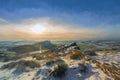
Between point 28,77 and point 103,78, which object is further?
point 28,77

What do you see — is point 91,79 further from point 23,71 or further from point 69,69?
point 23,71

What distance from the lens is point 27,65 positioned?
22172 mm

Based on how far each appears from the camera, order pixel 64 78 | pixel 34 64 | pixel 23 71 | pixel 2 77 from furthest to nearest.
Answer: pixel 34 64, pixel 23 71, pixel 2 77, pixel 64 78

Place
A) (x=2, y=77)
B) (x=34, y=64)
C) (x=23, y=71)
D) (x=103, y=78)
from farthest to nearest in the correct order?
(x=34, y=64)
(x=23, y=71)
(x=2, y=77)
(x=103, y=78)

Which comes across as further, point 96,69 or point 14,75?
point 14,75

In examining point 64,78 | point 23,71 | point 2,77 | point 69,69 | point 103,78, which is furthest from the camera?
point 23,71

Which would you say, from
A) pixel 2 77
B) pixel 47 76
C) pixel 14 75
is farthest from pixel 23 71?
pixel 47 76

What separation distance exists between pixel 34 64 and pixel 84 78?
907 cm

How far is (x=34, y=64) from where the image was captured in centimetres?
2203

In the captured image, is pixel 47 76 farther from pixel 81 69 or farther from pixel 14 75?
pixel 14 75

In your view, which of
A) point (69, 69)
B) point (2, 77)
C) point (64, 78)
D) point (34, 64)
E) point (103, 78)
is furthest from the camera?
point (34, 64)

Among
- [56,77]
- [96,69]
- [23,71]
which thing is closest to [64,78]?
[56,77]

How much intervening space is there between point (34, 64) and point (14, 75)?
3401 millimetres

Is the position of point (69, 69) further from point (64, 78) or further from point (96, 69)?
point (96, 69)
